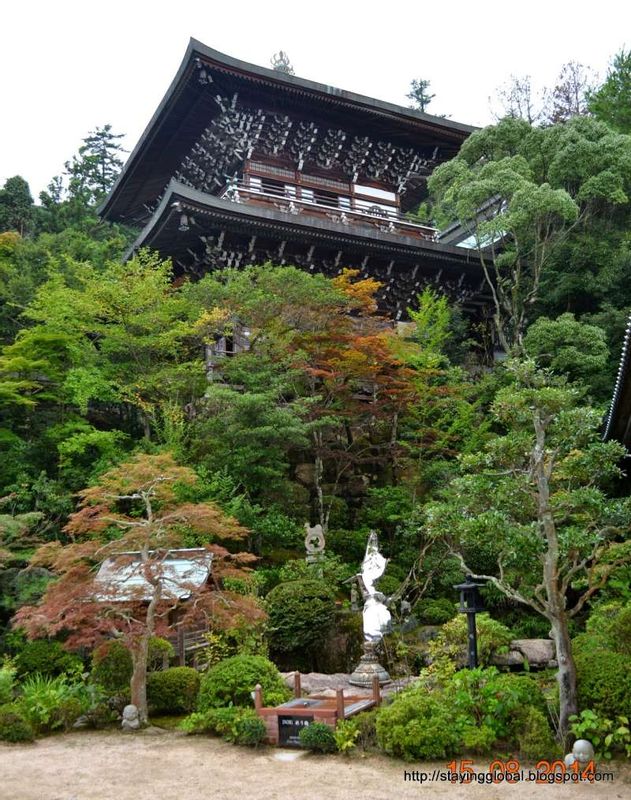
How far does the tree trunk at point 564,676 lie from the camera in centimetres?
784

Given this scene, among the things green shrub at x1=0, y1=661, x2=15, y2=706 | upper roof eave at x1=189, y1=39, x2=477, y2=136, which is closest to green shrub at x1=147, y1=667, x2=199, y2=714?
green shrub at x1=0, y1=661, x2=15, y2=706

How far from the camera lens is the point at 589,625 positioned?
10281 millimetres

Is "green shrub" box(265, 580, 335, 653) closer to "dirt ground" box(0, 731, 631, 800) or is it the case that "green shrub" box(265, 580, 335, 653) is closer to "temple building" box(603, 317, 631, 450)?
"dirt ground" box(0, 731, 631, 800)

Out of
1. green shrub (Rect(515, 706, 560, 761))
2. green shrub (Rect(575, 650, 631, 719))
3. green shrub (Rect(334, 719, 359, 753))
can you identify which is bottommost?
green shrub (Rect(334, 719, 359, 753))

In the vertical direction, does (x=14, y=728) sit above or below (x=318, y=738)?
below

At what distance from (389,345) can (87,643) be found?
35.2 feet

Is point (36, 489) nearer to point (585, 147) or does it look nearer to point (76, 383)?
point (76, 383)

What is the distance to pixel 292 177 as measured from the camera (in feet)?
75.7

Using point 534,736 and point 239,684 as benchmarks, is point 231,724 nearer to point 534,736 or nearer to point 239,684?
point 239,684

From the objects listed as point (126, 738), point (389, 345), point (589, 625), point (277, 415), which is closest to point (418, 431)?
point (389, 345)

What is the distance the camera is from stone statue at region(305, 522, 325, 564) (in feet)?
46.8

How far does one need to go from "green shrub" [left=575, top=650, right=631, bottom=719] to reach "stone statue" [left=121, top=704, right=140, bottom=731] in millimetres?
5907

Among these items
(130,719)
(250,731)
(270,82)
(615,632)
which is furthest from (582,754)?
(270,82)

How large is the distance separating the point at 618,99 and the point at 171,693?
24.2m
